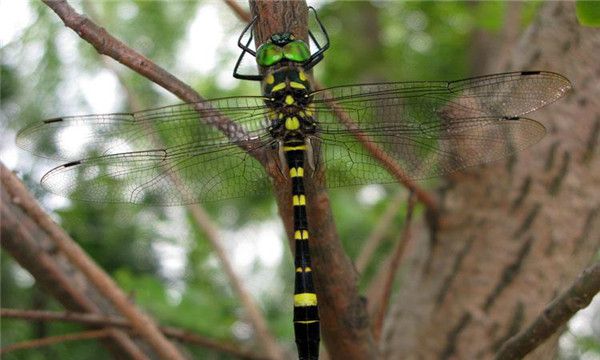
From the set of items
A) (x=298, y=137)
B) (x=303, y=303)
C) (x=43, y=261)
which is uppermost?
(x=298, y=137)

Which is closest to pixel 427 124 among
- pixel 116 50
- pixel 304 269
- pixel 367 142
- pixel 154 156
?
pixel 367 142

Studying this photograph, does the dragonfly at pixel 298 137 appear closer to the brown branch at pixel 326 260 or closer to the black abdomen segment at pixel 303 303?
the black abdomen segment at pixel 303 303

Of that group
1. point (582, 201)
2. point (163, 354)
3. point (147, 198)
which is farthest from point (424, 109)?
point (163, 354)

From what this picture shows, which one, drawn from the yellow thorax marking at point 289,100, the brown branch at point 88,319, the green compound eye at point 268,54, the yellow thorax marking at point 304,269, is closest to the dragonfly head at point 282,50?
the green compound eye at point 268,54

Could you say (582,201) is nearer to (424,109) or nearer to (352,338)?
(424,109)

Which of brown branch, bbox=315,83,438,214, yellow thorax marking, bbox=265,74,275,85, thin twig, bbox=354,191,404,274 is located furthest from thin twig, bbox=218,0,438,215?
thin twig, bbox=354,191,404,274

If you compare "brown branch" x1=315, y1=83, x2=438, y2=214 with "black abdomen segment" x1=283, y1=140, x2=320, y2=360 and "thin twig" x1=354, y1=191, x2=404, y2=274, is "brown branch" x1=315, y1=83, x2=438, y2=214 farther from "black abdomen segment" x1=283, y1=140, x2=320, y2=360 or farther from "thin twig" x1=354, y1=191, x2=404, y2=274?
"thin twig" x1=354, y1=191, x2=404, y2=274

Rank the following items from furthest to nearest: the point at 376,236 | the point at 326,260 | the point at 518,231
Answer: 1. the point at 376,236
2. the point at 518,231
3. the point at 326,260

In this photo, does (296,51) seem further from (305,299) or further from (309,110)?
(305,299)
